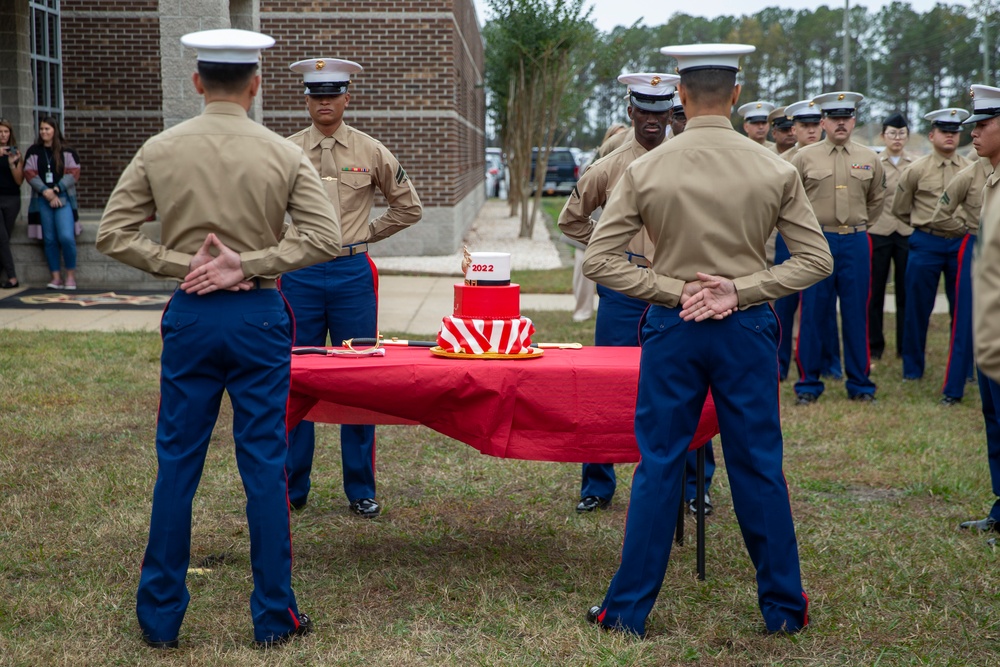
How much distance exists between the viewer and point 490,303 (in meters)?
4.72

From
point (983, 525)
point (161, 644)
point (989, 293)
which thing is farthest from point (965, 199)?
point (161, 644)

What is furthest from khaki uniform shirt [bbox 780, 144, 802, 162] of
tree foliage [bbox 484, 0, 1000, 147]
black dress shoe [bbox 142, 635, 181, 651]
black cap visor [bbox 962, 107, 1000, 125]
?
tree foliage [bbox 484, 0, 1000, 147]

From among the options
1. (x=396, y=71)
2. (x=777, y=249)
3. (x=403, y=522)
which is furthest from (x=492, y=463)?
(x=396, y=71)

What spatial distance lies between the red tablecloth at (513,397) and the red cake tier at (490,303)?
0.85ft

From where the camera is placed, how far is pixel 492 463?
683 centimetres

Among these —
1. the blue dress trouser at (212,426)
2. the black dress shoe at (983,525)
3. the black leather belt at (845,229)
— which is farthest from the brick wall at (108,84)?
the black dress shoe at (983,525)

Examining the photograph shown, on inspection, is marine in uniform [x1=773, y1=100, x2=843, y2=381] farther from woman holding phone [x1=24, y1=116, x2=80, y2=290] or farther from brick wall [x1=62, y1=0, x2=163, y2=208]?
brick wall [x1=62, y1=0, x2=163, y2=208]

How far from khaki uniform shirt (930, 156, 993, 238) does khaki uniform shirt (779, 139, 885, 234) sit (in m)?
0.50

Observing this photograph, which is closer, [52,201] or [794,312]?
[794,312]

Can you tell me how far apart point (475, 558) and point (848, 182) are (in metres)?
4.85

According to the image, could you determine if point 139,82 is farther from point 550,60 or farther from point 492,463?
point 492,463

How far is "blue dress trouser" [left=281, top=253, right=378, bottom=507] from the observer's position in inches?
215

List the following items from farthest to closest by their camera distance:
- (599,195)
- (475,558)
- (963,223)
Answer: (963,223), (599,195), (475,558)

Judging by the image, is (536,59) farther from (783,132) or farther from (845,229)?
(845,229)
